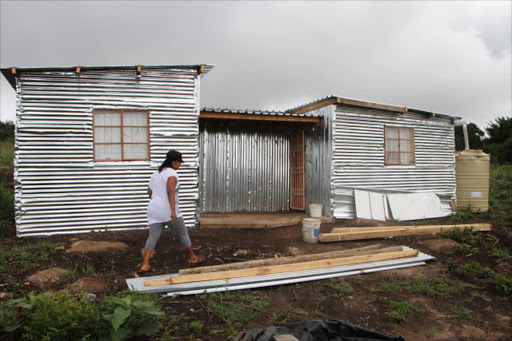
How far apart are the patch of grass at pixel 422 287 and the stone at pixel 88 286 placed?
362cm

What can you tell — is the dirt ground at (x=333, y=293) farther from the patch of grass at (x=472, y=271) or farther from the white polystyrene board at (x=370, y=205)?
the white polystyrene board at (x=370, y=205)

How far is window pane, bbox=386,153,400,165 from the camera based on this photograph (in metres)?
10.8

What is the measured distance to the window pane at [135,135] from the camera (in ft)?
27.3

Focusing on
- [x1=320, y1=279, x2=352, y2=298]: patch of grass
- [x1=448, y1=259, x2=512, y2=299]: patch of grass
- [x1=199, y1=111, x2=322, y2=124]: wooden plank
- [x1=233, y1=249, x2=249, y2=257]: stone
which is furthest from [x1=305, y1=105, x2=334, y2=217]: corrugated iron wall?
[x1=320, y1=279, x2=352, y2=298]: patch of grass

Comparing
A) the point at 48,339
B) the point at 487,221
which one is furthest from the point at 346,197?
the point at 48,339

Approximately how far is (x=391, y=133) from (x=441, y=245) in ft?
13.7

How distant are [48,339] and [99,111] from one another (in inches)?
236

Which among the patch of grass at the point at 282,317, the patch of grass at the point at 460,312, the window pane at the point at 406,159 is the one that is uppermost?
the window pane at the point at 406,159

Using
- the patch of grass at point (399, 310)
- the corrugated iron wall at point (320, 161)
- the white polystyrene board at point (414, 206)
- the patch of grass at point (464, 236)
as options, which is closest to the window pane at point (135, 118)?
the corrugated iron wall at point (320, 161)

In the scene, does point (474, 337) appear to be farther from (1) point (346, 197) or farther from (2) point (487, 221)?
(2) point (487, 221)

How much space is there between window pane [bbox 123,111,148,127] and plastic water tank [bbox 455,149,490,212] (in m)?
9.09

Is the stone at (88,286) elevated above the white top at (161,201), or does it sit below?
Result: below

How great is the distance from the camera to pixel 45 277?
5.21 metres

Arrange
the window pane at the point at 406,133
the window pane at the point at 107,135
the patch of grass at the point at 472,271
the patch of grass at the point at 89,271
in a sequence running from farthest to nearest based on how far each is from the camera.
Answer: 1. the window pane at the point at 406,133
2. the window pane at the point at 107,135
3. the patch of grass at the point at 472,271
4. the patch of grass at the point at 89,271
